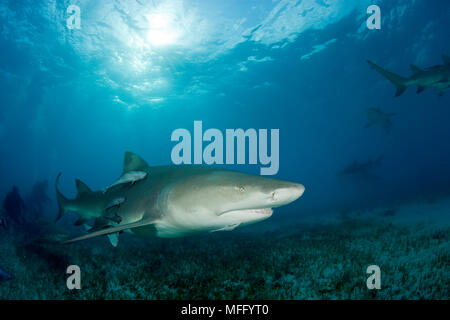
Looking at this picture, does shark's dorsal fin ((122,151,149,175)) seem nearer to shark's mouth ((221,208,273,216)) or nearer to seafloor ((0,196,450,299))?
seafloor ((0,196,450,299))

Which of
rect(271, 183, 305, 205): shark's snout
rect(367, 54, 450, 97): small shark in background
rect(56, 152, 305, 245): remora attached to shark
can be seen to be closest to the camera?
rect(271, 183, 305, 205): shark's snout

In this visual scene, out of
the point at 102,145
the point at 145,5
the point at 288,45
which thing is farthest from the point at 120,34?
the point at 102,145

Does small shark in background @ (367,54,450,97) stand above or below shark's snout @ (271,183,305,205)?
above

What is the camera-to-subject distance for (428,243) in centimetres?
479

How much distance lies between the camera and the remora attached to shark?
2.69 meters

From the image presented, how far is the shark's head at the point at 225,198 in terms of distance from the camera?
263 cm

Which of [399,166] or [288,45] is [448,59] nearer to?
[288,45]

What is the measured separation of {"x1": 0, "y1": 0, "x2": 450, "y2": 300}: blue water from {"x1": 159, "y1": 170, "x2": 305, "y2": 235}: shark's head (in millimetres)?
22700

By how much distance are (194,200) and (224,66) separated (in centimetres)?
3270

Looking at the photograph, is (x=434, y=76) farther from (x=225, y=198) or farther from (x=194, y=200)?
(x=194, y=200)

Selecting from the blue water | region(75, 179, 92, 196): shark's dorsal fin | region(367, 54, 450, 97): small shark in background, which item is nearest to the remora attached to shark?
region(75, 179, 92, 196): shark's dorsal fin

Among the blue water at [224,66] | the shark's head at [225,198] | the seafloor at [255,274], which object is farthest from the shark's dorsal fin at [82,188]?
the blue water at [224,66]

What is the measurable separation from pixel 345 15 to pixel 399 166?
115 m

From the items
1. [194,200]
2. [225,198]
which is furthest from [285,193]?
[194,200]
